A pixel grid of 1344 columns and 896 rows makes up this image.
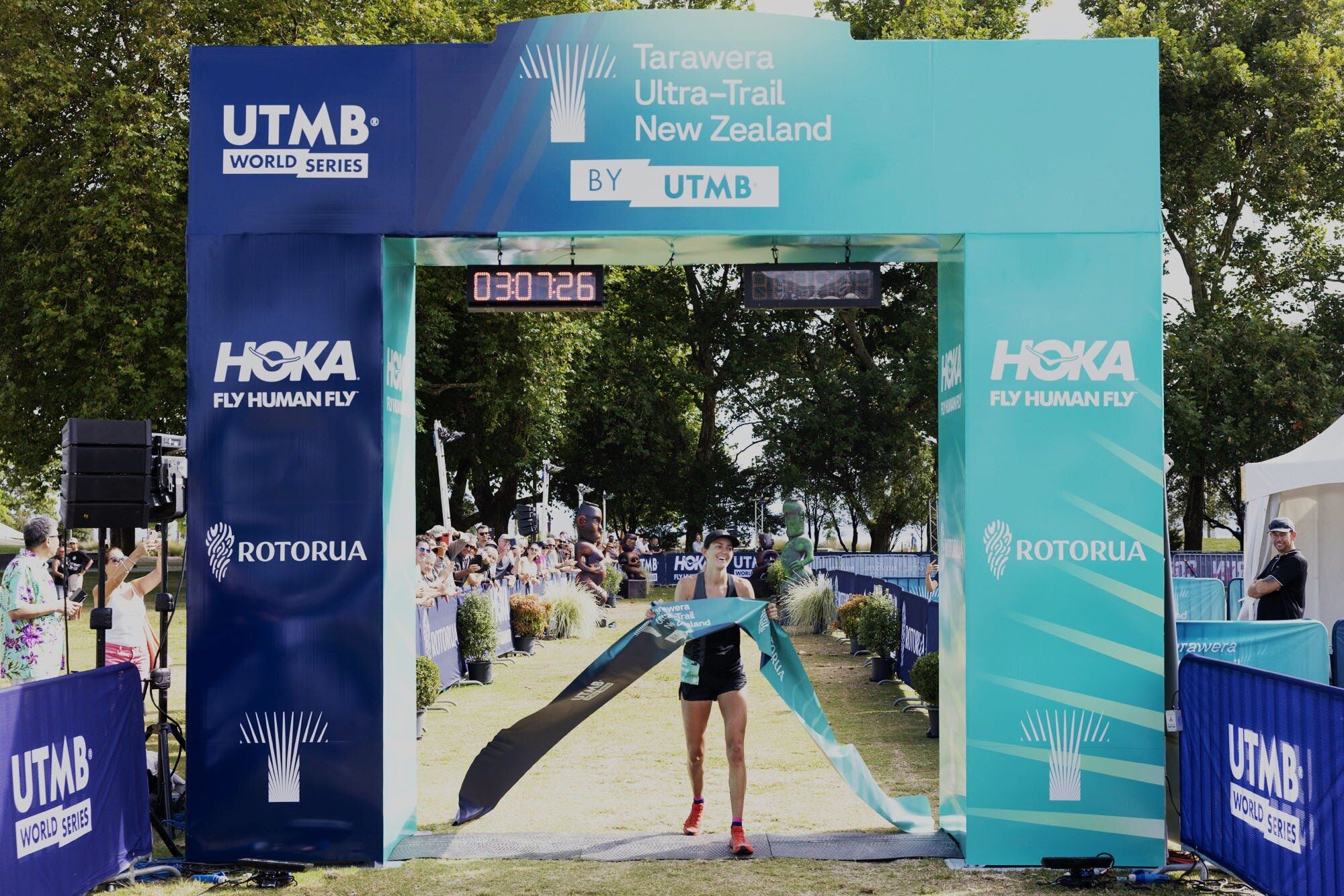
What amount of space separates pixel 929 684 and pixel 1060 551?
508 cm

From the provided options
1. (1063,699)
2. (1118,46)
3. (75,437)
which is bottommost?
(1063,699)

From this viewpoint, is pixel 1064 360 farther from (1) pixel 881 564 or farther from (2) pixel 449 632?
(1) pixel 881 564

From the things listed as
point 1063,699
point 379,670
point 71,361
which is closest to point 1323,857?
point 1063,699

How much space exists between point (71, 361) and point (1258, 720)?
26008mm

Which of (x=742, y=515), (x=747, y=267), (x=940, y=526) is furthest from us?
(x=742, y=515)

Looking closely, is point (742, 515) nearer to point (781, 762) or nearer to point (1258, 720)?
point (781, 762)

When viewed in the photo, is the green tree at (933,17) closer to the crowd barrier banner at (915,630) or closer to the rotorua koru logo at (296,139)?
the crowd barrier banner at (915,630)

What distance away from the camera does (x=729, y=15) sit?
770 cm

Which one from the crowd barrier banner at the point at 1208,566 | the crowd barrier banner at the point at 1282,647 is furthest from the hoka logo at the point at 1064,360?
the crowd barrier banner at the point at 1208,566

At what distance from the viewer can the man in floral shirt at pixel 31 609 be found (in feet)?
28.4

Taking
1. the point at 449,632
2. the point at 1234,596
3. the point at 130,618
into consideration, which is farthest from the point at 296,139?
the point at 1234,596

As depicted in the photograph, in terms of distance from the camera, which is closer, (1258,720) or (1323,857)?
(1323,857)

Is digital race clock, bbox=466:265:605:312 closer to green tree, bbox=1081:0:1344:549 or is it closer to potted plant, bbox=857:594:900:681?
potted plant, bbox=857:594:900:681

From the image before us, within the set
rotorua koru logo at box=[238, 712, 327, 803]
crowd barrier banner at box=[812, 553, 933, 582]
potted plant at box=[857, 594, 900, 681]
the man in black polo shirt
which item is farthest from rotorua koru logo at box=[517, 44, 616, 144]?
crowd barrier banner at box=[812, 553, 933, 582]
